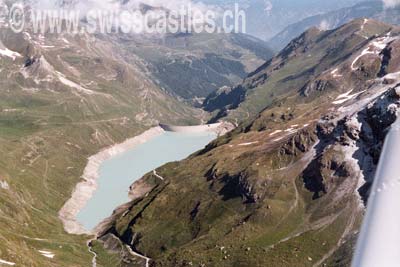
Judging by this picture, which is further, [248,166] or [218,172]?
[218,172]

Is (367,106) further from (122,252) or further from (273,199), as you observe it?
(122,252)

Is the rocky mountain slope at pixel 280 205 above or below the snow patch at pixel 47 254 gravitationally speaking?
above

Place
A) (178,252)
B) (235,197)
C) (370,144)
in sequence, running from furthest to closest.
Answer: (235,197) → (178,252) → (370,144)

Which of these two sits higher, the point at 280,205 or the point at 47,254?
the point at 280,205

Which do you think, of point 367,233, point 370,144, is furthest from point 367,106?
point 367,233

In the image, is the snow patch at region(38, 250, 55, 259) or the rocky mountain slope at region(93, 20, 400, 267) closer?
the rocky mountain slope at region(93, 20, 400, 267)

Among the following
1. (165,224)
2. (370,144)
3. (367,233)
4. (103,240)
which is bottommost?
(103,240)

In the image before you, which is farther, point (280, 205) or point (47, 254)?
point (47, 254)

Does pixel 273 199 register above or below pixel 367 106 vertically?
below

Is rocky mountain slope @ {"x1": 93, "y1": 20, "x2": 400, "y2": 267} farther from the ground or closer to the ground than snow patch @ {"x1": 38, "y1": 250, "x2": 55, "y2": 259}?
farther from the ground

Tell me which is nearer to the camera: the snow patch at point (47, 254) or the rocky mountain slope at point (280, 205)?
the rocky mountain slope at point (280, 205)

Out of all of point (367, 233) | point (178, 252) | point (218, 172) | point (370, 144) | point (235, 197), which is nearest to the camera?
point (367, 233)
